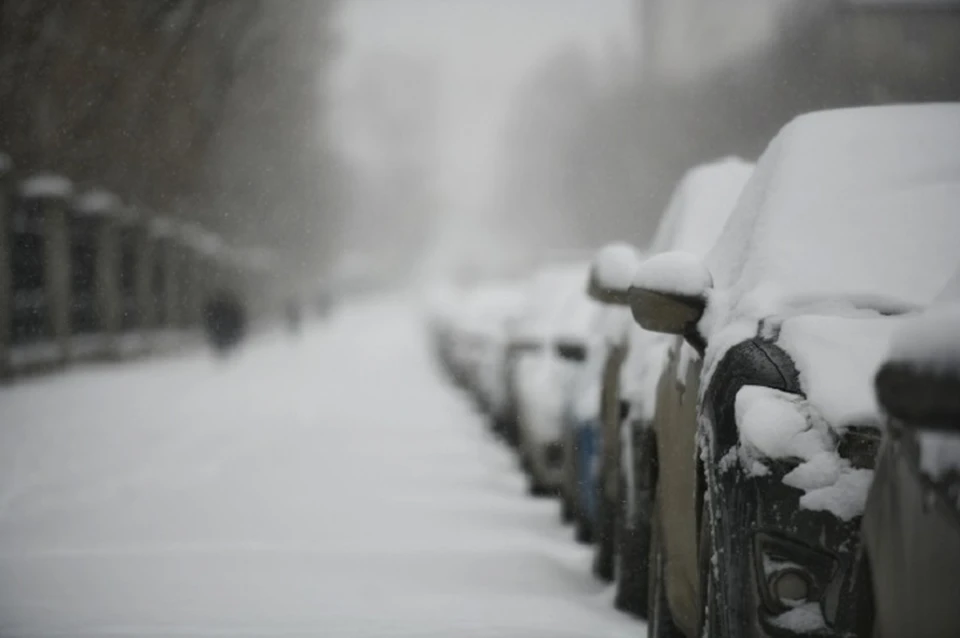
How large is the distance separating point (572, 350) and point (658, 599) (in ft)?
13.8

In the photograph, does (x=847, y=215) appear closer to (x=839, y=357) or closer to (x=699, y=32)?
(x=839, y=357)

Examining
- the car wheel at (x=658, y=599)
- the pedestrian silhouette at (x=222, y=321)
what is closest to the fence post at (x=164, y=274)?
the pedestrian silhouette at (x=222, y=321)

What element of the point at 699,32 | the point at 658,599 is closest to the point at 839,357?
the point at 658,599

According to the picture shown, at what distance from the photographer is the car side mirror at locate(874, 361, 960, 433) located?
2230 mm

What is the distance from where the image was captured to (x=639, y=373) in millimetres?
Answer: 6840

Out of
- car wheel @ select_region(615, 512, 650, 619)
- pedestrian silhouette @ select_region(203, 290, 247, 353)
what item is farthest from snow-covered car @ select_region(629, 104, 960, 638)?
pedestrian silhouette @ select_region(203, 290, 247, 353)

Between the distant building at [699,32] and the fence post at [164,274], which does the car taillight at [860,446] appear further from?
the distant building at [699,32]

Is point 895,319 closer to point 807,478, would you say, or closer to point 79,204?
point 807,478

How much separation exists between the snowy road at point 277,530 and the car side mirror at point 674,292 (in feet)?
6.47

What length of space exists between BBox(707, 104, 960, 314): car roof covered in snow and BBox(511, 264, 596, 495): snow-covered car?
4248 millimetres

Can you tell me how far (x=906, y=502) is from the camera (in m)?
2.65

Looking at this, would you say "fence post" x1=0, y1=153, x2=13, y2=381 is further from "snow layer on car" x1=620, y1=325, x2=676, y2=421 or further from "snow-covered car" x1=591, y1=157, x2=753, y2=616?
"snow layer on car" x1=620, y1=325, x2=676, y2=421

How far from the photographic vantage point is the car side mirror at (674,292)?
4.92 metres

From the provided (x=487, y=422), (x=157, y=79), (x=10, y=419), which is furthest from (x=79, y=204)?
(x=487, y=422)
